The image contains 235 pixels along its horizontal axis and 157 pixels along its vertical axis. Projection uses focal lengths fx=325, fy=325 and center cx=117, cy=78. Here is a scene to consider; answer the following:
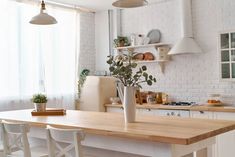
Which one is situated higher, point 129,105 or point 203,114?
point 129,105

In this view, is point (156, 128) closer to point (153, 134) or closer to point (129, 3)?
point (153, 134)

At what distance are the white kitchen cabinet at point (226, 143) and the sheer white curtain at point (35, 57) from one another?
2.82 m

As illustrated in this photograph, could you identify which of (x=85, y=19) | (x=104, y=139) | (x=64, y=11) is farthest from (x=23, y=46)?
(x=104, y=139)

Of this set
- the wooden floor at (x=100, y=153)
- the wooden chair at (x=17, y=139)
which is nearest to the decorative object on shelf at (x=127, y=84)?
the wooden floor at (x=100, y=153)

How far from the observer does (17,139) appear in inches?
118

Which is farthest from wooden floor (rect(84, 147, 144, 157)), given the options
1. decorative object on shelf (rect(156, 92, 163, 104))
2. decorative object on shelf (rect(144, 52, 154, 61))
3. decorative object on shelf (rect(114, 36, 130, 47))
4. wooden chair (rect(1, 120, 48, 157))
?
decorative object on shelf (rect(114, 36, 130, 47))

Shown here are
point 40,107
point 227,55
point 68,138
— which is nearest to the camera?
point 68,138

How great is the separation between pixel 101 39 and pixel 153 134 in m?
4.62

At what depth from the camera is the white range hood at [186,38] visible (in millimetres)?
5143

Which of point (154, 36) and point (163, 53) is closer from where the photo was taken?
point (163, 53)

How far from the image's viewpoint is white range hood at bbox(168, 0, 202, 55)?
16.9 ft

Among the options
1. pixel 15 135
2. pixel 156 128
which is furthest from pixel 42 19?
pixel 156 128

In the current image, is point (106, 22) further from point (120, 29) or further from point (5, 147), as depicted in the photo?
point (5, 147)

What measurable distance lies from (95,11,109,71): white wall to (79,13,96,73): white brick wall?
83 mm
